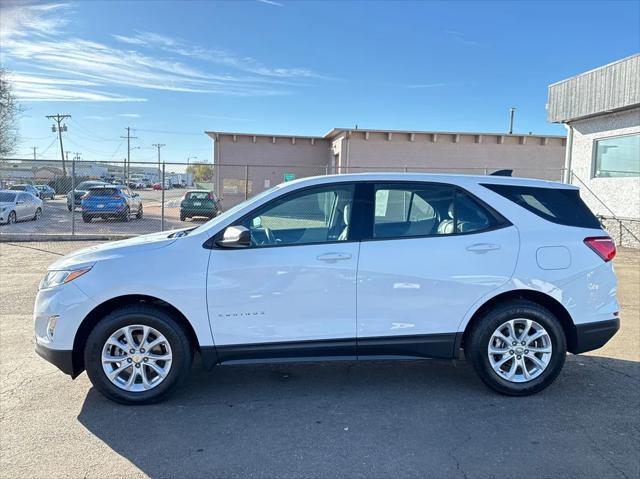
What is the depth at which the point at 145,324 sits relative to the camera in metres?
3.69

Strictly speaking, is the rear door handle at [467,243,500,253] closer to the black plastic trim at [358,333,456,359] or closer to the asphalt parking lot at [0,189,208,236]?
the black plastic trim at [358,333,456,359]

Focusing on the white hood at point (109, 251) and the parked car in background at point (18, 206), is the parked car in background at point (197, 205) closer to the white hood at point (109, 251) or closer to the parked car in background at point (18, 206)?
the parked car in background at point (18, 206)

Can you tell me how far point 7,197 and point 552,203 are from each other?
62.0ft

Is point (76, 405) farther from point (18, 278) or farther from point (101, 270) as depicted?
point (18, 278)

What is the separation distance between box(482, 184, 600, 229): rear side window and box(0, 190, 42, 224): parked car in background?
18.1 meters

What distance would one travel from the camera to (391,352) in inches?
153

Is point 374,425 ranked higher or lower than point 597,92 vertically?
lower

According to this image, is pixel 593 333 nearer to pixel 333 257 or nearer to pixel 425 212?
pixel 425 212

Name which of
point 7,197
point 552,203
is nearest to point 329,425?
point 552,203

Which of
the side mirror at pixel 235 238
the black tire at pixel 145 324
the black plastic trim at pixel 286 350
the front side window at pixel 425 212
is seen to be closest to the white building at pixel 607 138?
the front side window at pixel 425 212

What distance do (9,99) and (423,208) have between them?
4203cm

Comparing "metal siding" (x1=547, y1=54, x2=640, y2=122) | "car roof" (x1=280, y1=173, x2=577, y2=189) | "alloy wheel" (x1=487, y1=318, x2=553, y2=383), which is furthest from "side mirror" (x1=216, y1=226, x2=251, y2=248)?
"metal siding" (x1=547, y1=54, x2=640, y2=122)

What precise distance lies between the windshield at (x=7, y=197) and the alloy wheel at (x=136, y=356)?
16.7 metres

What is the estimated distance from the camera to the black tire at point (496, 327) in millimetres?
3910
